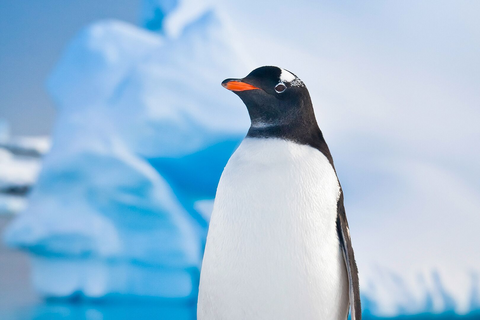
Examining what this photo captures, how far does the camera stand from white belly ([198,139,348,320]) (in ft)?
2.59

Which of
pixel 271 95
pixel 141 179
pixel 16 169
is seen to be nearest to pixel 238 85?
pixel 271 95

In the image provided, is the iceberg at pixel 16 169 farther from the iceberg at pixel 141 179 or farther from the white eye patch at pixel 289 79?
the white eye patch at pixel 289 79

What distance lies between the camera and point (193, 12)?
469 centimetres

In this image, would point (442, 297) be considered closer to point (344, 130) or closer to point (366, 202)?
point (366, 202)

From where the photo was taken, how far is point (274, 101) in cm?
84

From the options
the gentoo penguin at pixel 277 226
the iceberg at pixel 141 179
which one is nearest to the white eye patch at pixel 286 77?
the gentoo penguin at pixel 277 226

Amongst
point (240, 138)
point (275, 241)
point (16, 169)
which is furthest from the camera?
point (16, 169)

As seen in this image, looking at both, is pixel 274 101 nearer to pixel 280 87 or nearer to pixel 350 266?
pixel 280 87

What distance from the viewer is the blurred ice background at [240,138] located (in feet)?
9.82

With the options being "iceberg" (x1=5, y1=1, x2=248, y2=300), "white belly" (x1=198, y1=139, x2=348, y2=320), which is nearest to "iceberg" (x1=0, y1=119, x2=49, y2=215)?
"iceberg" (x1=5, y1=1, x2=248, y2=300)

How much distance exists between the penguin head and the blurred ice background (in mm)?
2208

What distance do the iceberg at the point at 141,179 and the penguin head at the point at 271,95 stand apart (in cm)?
261

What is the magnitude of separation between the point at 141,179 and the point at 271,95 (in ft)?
8.75

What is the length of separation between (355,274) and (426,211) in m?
2.41
